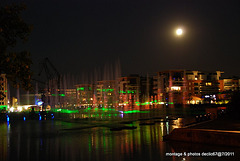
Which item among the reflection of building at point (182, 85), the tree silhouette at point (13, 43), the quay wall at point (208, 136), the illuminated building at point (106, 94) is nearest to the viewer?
the tree silhouette at point (13, 43)

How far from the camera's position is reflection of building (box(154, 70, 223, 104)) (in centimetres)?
11350

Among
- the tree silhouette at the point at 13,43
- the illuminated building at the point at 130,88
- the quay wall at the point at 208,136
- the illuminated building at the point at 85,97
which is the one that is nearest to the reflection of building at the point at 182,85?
the illuminated building at the point at 130,88

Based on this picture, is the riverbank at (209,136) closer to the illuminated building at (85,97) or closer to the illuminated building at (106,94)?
the illuminated building at (106,94)

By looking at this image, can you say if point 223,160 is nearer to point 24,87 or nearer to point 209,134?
point 209,134

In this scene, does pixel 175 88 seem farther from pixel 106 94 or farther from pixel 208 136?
pixel 208 136

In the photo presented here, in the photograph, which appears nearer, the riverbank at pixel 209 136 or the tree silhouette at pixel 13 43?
the tree silhouette at pixel 13 43

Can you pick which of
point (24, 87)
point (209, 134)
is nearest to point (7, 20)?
point (24, 87)

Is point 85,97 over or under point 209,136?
over

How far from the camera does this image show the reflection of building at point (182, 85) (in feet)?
372

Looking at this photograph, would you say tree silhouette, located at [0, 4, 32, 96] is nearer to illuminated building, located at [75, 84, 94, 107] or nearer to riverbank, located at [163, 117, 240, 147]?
riverbank, located at [163, 117, 240, 147]

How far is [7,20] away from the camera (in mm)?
9391

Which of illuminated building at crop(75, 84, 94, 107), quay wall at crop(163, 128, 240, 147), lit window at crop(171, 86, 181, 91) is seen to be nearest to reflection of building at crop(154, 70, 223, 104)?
lit window at crop(171, 86, 181, 91)

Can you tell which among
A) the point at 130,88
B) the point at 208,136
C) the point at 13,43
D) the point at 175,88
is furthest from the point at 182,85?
the point at 13,43

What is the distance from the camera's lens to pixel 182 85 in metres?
115
